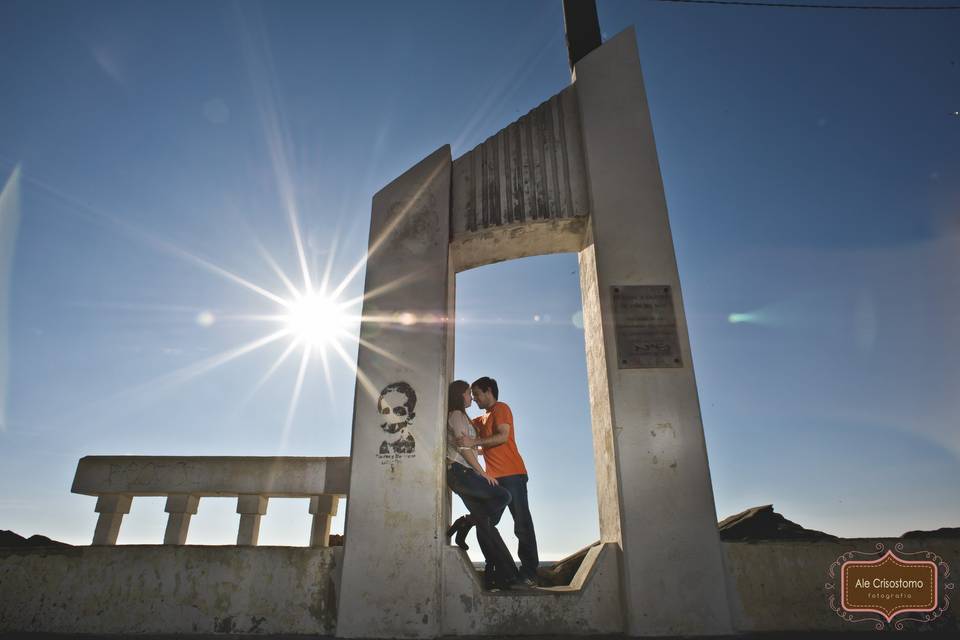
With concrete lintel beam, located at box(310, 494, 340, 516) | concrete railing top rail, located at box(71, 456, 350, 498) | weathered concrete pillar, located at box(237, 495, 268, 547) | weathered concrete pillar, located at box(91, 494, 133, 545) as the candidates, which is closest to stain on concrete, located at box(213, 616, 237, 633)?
weathered concrete pillar, located at box(237, 495, 268, 547)

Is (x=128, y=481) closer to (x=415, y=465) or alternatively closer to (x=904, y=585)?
(x=415, y=465)

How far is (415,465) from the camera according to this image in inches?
171

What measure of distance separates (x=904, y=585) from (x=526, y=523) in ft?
9.60

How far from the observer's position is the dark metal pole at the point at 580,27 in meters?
7.02

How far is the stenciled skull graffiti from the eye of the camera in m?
4.40

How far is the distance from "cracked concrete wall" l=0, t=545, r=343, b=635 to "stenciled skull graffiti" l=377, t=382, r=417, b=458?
908mm

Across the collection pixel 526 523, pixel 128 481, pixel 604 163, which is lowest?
pixel 526 523

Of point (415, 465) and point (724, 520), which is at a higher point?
point (415, 465)

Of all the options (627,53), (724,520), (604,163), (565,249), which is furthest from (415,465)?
(627,53)

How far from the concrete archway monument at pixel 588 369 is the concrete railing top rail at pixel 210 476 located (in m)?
0.99

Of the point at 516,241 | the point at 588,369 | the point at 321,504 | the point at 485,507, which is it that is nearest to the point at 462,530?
the point at 485,507

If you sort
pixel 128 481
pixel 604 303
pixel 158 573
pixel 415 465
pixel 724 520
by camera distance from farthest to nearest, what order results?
pixel 724 520 → pixel 128 481 → pixel 604 303 → pixel 415 465 → pixel 158 573

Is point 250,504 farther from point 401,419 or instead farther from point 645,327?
point 645,327

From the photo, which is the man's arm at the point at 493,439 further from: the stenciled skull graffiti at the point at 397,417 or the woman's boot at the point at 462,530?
the woman's boot at the point at 462,530
